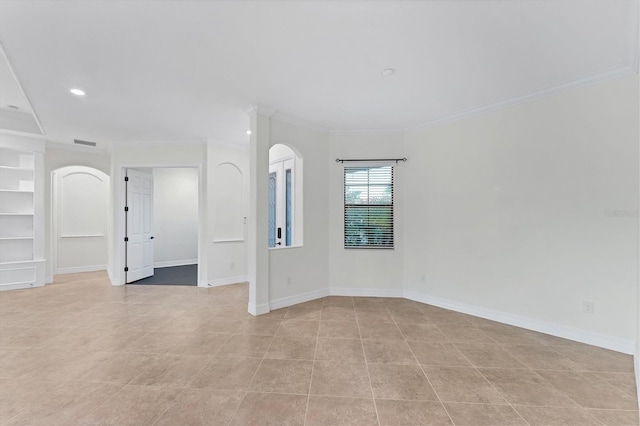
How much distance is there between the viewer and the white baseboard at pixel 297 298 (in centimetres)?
389

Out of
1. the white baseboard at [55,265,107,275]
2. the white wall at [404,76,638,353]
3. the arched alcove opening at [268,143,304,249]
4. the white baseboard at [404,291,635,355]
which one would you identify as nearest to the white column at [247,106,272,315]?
the arched alcove opening at [268,143,304,249]

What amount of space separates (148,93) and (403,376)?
3966 millimetres

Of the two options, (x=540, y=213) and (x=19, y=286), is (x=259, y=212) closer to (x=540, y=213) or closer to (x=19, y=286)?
(x=540, y=213)

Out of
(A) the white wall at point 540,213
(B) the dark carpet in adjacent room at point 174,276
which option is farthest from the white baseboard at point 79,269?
(A) the white wall at point 540,213

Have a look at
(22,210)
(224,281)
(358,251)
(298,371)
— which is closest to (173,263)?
(224,281)

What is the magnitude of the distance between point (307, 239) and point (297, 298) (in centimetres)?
89

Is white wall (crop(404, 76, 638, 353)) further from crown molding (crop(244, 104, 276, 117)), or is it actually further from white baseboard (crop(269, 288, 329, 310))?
crown molding (crop(244, 104, 276, 117))

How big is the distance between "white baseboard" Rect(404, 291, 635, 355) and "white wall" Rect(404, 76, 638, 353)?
0.01 metres

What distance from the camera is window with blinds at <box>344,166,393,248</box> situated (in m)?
4.54

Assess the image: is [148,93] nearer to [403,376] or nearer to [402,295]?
[403,376]

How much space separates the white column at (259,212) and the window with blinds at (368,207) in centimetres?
145

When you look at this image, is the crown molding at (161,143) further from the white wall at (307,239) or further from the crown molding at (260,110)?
the white wall at (307,239)

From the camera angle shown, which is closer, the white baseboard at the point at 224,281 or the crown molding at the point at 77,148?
the white baseboard at the point at 224,281

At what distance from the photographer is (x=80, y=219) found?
6535 millimetres
